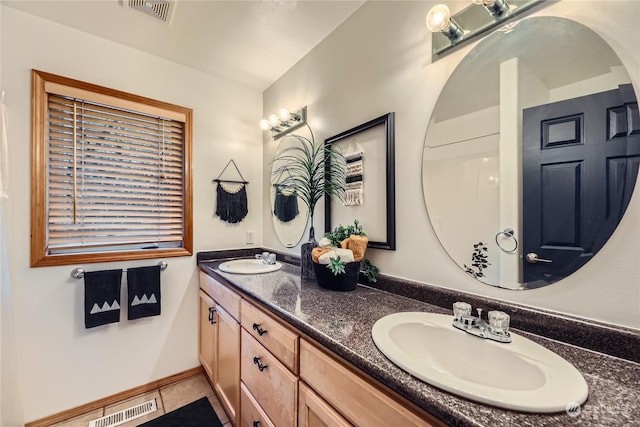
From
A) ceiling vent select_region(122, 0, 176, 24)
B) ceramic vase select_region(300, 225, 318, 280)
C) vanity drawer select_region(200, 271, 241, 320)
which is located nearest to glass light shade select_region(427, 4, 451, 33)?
ceramic vase select_region(300, 225, 318, 280)

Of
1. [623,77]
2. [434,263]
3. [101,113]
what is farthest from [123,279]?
[623,77]

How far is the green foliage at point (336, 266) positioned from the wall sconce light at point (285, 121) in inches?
43.0

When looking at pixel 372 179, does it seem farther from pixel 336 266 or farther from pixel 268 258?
pixel 268 258

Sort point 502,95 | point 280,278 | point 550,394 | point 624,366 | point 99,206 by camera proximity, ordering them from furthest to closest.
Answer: point 99,206, point 280,278, point 502,95, point 624,366, point 550,394

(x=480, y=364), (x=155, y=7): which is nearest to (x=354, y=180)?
(x=480, y=364)

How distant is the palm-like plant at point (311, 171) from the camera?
1.56 meters

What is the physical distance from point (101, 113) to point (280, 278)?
162cm

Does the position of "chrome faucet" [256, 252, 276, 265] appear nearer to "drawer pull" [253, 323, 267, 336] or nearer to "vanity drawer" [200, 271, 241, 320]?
"vanity drawer" [200, 271, 241, 320]

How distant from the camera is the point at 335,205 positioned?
1.58 metres

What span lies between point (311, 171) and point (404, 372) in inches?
49.1

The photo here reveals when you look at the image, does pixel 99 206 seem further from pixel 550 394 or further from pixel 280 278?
pixel 550 394

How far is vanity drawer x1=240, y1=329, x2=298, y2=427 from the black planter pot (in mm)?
396

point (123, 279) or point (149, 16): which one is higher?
point (149, 16)

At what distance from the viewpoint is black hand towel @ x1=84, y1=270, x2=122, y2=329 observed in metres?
1.59
